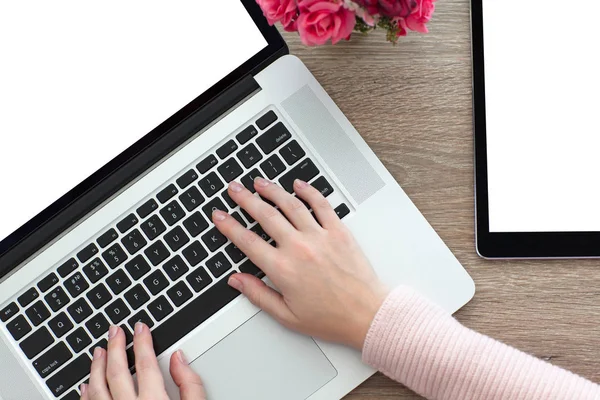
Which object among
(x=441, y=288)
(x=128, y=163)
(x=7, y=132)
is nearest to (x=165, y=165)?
(x=128, y=163)

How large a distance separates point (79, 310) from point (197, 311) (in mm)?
129

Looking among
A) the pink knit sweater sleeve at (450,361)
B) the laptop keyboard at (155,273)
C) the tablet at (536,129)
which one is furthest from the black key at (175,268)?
the tablet at (536,129)

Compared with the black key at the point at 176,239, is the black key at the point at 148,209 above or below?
above

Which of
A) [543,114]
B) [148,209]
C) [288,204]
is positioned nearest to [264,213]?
[288,204]

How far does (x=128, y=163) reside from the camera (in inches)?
26.3

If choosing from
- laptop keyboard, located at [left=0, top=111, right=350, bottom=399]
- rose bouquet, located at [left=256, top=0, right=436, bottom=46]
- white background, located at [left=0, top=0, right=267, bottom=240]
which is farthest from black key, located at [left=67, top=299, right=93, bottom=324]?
rose bouquet, located at [left=256, top=0, right=436, bottom=46]

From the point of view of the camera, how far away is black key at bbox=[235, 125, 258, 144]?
26.7 inches

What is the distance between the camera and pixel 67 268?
669mm

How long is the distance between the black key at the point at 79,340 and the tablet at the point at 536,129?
0.44 m

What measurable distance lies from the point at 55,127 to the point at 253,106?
0.21m

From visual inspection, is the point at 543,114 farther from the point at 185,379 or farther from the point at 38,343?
the point at 38,343

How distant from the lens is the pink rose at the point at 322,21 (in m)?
0.59

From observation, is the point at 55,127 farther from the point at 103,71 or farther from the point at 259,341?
the point at 259,341

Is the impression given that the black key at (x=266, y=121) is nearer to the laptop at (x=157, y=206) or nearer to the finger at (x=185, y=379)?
the laptop at (x=157, y=206)
